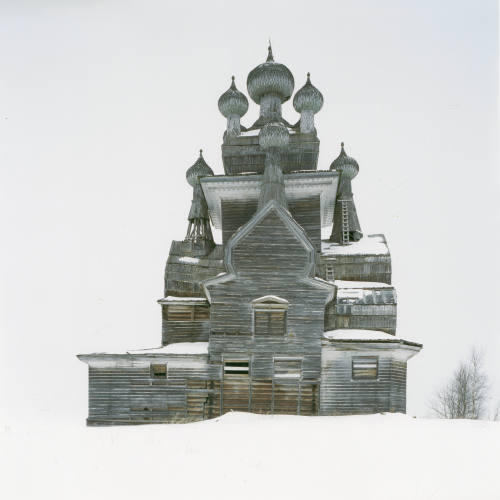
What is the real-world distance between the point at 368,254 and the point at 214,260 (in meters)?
8.37

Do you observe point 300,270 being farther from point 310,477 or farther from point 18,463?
point 18,463

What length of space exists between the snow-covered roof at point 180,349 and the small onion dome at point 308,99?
14.6 m

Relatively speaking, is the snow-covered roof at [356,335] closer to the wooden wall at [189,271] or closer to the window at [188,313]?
the window at [188,313]

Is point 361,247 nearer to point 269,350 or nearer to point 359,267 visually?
point 359,267

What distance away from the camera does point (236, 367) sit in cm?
2241

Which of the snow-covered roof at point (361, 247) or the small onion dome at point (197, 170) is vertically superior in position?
the small onion dome at point (197, 170)

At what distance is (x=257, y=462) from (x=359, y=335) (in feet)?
40.1

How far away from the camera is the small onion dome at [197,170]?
1231 inches

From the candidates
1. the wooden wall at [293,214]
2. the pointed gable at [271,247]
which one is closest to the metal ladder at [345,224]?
the wooden wall at [293,214]

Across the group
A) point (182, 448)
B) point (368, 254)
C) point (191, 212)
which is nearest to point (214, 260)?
point (191, 212)

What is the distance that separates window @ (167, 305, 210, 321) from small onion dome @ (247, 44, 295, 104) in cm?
1324

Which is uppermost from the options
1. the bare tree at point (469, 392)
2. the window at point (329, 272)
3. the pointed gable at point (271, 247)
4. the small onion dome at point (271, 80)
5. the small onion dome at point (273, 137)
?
the small onion dome at point (271, 80)

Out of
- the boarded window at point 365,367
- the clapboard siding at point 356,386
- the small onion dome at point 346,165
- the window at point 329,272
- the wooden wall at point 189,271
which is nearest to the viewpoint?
the clapboard siding at point 356,386

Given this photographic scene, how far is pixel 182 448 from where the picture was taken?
13.7 metres
